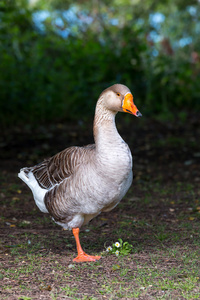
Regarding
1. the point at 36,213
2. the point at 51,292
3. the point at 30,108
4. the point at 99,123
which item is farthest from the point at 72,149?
the point at 30,108

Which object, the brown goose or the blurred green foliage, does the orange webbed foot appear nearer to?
the brown goose

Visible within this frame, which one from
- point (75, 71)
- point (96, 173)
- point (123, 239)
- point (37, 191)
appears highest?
point (75, 71)

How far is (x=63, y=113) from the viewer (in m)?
11.8

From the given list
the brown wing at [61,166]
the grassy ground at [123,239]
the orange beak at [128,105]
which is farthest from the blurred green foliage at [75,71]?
the orange beak at [128,105]

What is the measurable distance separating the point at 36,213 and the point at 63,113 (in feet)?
20.4

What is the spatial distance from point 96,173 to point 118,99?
0.67 metres

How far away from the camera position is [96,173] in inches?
150

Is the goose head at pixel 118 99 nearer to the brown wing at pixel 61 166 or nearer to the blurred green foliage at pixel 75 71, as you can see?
the brown wing at pixel 61 166

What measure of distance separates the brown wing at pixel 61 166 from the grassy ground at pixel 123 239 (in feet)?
2.28

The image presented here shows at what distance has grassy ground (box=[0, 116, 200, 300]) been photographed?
139 inches

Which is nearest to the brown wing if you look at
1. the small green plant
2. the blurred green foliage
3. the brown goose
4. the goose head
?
the brown goose

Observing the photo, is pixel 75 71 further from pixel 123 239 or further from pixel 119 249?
pixel 119 249

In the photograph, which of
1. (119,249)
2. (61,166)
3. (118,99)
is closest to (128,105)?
(118,99)

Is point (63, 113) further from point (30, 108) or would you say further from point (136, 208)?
point (136, 208)
